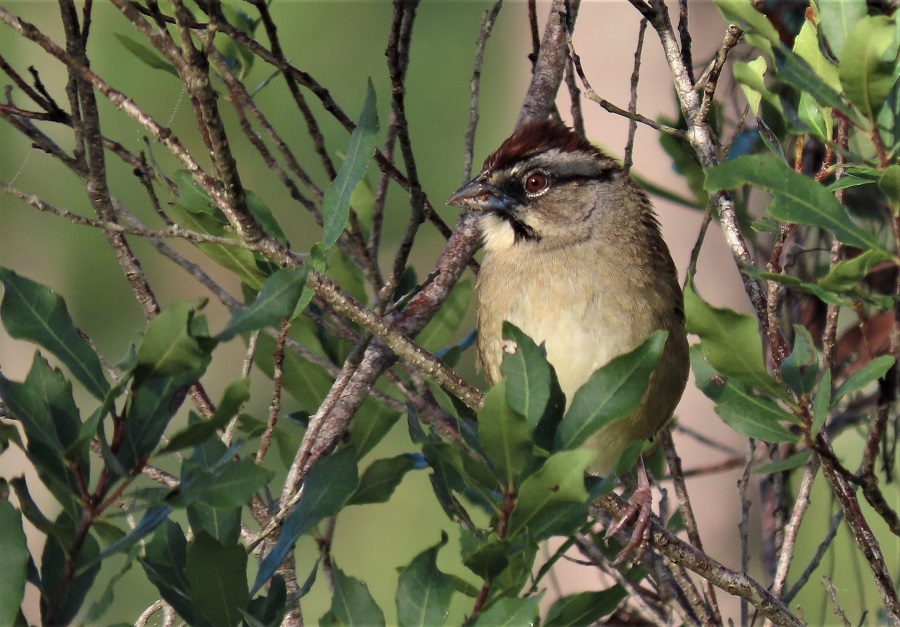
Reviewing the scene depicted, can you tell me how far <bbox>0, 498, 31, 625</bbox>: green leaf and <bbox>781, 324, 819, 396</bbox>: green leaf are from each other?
129 centimetres

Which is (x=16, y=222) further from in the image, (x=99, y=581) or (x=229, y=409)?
(x=229, y=409)

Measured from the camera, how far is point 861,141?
3629 millimetres

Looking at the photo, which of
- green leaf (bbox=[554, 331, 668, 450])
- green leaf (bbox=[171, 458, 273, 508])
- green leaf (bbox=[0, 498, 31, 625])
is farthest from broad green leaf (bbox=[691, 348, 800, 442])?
green leaf (bbox=[0, 498, 31, 625])

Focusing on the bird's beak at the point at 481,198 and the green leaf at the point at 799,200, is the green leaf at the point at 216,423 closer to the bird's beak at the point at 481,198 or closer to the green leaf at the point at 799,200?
the green leaf at the point at 799,200

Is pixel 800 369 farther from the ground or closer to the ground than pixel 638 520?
farther from the ground

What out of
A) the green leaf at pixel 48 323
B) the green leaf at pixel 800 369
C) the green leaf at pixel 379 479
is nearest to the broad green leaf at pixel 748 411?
the green leaf at pixel 800 369

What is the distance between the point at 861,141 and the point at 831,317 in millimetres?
1583

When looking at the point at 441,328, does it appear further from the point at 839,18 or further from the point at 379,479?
the point at 839,18

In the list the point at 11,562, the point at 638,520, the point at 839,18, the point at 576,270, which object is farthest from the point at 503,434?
the point at 576,270

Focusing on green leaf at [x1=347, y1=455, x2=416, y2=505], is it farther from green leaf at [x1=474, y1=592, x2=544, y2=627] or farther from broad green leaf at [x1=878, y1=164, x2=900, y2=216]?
broad green leaf at [x1=878, y1=164, x2=900, y2=216]

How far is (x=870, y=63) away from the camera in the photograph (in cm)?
166

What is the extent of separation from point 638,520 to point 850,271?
1.21 meters

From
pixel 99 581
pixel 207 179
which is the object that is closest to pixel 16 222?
pixel 99 581

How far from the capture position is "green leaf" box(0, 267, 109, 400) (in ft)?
5.19
